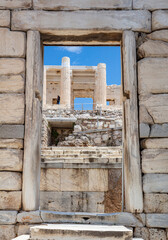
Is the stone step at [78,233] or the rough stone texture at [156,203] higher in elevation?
the rough stone texture at [156,203]

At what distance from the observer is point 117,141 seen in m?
13.1

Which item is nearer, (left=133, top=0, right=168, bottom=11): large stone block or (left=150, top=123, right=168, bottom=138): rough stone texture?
(left=150, top=123, right=168, bottom=138): rough stone texture

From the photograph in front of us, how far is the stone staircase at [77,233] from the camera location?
353 centimetres

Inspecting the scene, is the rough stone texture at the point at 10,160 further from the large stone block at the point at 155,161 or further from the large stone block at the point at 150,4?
the large stone block at the point at 150,4

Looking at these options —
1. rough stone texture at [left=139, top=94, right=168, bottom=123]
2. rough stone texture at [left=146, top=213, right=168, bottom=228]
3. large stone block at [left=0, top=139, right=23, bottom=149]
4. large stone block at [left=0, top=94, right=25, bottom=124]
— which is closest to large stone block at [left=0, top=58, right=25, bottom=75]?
large stone block at [left=0, top=94, right=25, bottom=124]

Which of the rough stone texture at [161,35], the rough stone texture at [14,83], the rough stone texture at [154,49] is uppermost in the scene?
the rough stone texture at [161,35]

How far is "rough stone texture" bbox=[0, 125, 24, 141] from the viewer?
4.17m

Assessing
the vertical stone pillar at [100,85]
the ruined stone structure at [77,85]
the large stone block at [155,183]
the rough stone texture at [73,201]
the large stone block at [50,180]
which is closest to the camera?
the large stone block at [155,183]

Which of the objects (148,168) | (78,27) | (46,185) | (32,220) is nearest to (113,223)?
(148,168)

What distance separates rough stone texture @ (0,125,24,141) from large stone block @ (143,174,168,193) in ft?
7.10

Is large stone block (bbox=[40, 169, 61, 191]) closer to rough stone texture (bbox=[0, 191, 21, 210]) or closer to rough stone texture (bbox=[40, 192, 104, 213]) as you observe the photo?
rough stone texture (bbox=[40, 192, 104, 213])

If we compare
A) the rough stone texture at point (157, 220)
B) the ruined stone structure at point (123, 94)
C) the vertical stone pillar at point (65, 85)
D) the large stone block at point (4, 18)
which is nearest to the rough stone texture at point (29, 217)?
the ruined stone structure at point (123, 94)

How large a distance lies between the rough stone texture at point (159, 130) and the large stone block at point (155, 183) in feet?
2.09

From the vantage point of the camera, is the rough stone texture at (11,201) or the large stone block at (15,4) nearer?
the rough stone texture at (11,201)
